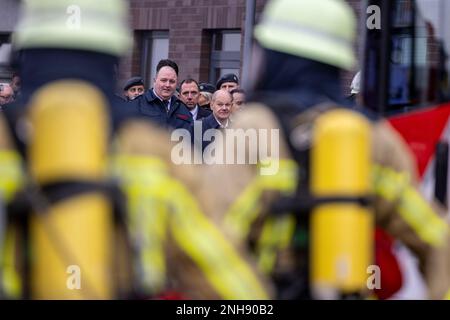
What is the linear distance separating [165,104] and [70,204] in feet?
26.2

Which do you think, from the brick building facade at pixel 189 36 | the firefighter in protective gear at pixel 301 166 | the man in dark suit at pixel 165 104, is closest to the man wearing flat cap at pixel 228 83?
the man in dark suit at pixel 165 104

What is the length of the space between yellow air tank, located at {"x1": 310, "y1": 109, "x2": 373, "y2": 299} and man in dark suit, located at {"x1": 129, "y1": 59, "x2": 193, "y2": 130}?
6.85 meters

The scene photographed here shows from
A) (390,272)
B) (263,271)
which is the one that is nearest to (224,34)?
(390,272)

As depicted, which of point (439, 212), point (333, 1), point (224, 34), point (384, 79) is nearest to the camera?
point (333, 1)

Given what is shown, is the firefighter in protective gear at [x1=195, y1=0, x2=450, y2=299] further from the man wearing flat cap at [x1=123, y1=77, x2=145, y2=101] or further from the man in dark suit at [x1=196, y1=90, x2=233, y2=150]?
the man wearing flat cap at [x1=123, y1=77, x2=145, y2=101]

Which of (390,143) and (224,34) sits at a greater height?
(224,34)

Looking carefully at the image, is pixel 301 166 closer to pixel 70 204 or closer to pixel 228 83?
pixel 70 204

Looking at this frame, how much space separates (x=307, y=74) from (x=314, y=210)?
0.54 meters

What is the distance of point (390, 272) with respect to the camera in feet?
16.4

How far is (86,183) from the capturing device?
2.93 meters

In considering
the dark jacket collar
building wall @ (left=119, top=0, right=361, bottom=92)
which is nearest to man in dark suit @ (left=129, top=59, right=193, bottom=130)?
the dark jacket collar

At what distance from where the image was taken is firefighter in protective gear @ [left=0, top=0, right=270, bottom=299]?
2924 mm

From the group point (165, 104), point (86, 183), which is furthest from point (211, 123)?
point (86, 183)
